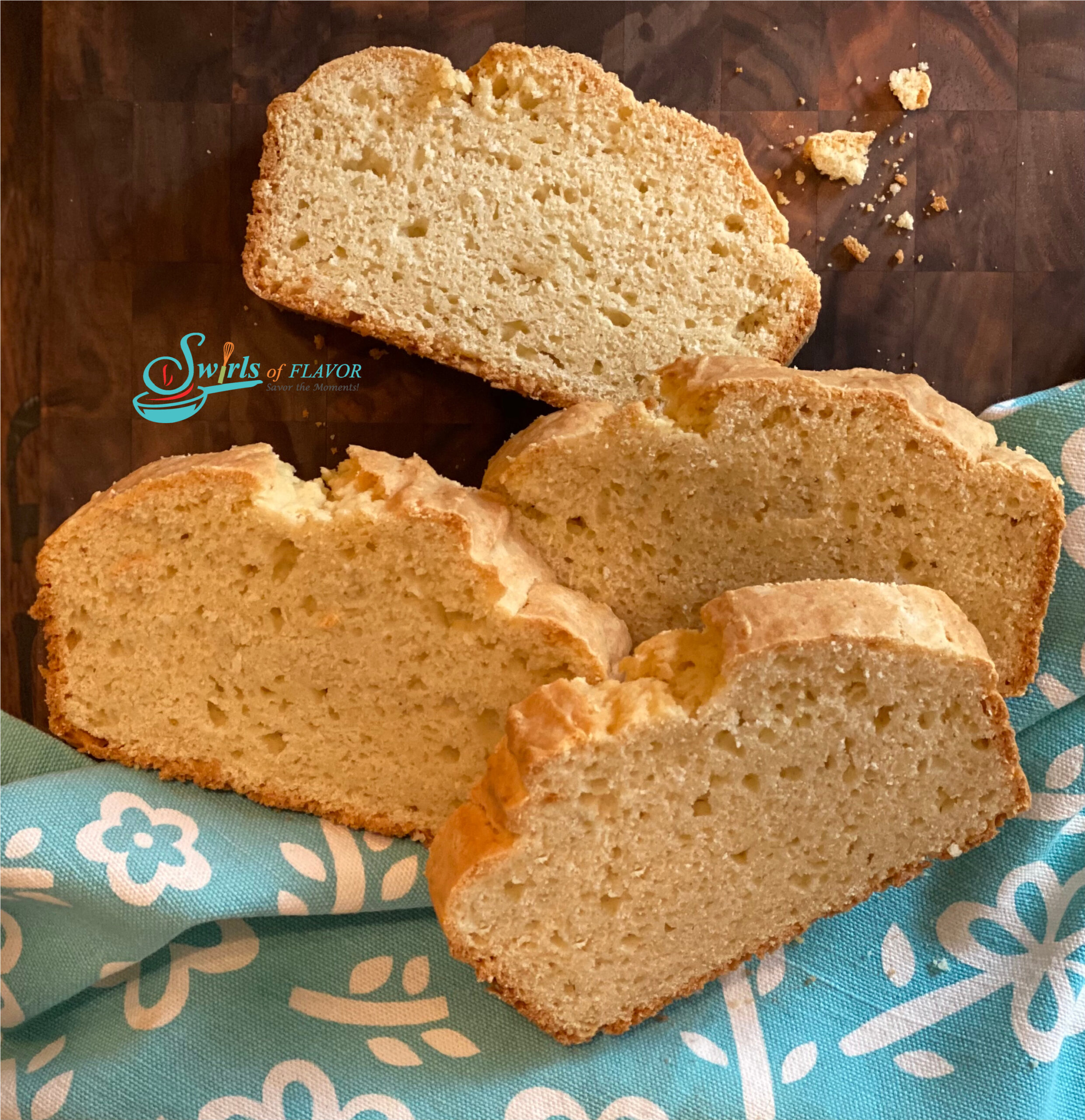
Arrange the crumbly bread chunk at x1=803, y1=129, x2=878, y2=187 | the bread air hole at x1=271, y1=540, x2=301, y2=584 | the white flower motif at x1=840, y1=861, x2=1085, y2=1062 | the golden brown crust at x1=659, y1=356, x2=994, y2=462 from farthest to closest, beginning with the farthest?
the crumbly bread chunk at x1=803, y1=129, x2=878, y2=187 < the white flower motif at x1=840, y1=861, x2=1085, y2=1062 < the bread air hole at x1=271, y1=540, x2=301, y2=584 < the golden brown crust at x1=659, y1=356, x2=994, y2=462

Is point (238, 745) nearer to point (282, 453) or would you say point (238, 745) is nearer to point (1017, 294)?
point (282, 453)

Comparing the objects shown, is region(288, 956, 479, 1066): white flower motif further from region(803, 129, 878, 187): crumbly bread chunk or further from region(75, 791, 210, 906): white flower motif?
region(803, 129, 878, 187): crumbly bread chunk

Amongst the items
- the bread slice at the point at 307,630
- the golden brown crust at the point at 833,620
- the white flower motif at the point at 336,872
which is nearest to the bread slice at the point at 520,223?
the bread slice at the point at 307,630

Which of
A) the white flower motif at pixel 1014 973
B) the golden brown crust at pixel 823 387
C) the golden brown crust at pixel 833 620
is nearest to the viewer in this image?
the golden brown crust at pixel 833 620

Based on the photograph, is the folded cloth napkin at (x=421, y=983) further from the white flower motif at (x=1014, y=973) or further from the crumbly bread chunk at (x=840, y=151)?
the crumbly bread chunk at (x=840, y=151)

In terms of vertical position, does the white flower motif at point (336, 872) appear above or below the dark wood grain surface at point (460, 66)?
below

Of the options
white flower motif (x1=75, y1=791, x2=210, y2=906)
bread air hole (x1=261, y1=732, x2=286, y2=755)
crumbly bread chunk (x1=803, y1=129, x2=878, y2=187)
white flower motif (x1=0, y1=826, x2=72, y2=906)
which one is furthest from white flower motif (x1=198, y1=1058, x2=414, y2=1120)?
crumbly bread chunk (x1=803, y1=129, x2=878, y2=187)

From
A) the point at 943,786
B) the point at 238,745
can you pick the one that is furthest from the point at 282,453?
the point at 943,786
